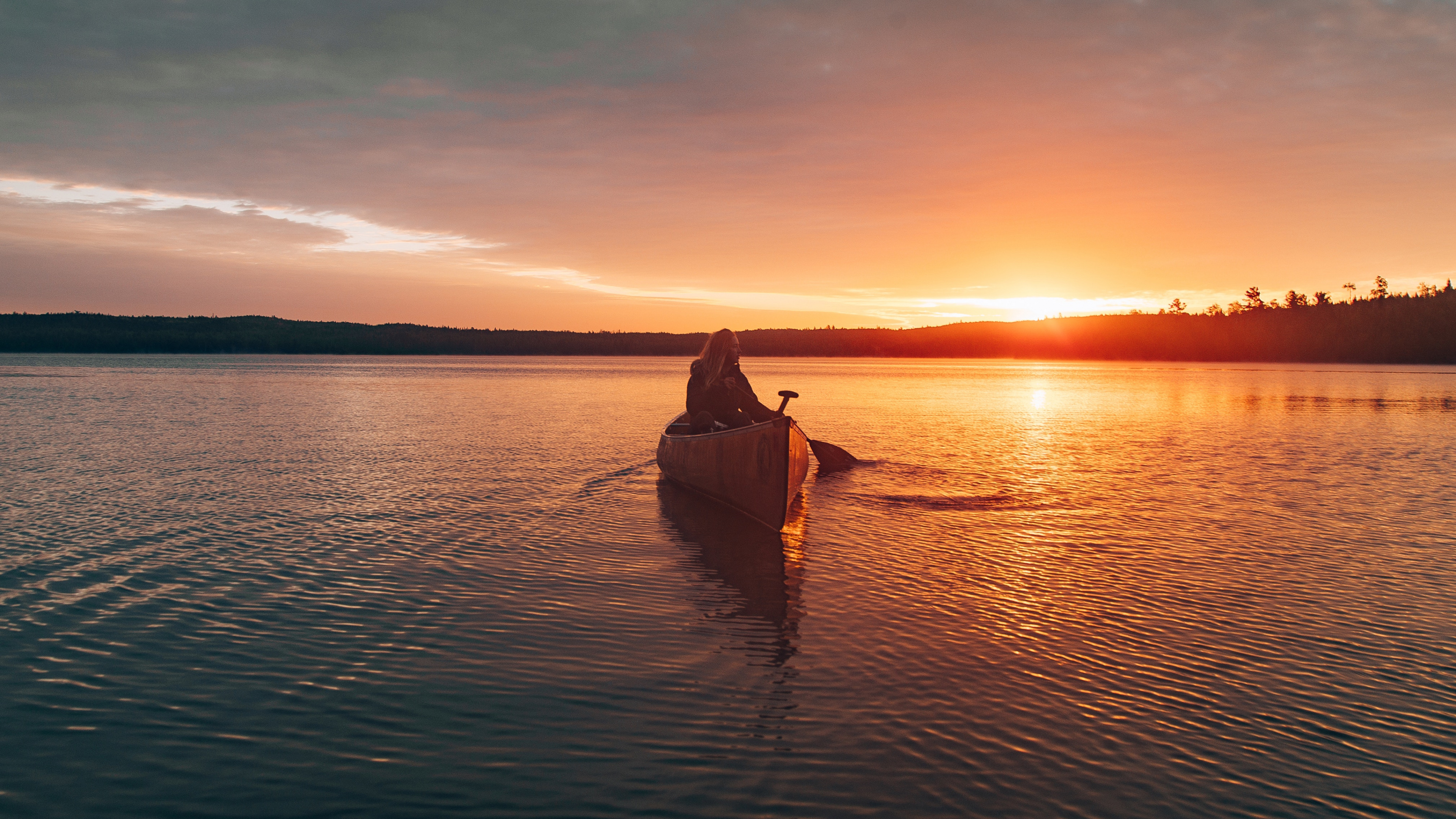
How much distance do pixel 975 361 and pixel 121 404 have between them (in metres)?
146

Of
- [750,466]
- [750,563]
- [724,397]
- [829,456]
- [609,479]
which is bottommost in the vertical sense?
[750,563]

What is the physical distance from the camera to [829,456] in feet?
59.5

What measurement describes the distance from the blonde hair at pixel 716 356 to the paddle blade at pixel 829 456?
4723 mm

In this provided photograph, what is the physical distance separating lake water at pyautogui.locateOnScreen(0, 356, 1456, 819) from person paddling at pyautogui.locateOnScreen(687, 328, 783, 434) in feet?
5.20

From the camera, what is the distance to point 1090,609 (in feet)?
25.2

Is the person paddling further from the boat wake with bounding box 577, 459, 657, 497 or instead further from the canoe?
the boat wake with bounding box 577, 459, 657, 497

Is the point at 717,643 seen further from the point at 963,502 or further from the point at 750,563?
the point at 963,502

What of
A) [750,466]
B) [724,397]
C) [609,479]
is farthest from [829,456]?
[750,466]

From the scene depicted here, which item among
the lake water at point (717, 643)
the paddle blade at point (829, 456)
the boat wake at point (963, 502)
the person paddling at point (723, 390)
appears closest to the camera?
the lake water at point (717, 643)

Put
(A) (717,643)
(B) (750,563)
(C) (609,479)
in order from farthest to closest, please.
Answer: (C) (609,479) → (B) (750,563) → (A) (717,643)

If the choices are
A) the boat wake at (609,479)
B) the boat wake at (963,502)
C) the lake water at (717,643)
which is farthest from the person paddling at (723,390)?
the boat wake at (963,502)

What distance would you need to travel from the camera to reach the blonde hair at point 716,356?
44.5 ft

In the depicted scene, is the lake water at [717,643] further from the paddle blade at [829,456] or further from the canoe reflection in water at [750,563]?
the paddle blade at [829,456]

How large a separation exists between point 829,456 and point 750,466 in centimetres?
635
